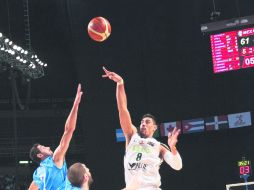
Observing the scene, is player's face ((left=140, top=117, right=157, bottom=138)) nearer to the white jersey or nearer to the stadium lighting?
the white jersey

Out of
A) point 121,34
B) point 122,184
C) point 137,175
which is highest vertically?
point 121,34

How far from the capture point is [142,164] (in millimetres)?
5188

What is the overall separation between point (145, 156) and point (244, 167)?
8900 millimetres

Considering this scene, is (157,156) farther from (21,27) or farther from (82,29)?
(21,27)

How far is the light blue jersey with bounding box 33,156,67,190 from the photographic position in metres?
5.73

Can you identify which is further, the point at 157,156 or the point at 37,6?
the point at 37,6

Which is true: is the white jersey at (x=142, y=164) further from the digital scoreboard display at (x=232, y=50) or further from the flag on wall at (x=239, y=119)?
the flag on wall at (x=239, y=119)

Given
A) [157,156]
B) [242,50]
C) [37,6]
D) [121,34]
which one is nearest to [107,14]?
[121,34]

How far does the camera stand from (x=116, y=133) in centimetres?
1461

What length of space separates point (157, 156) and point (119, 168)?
9464 millimetres

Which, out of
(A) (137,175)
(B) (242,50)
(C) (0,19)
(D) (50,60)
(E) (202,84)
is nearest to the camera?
(A) (137,175)

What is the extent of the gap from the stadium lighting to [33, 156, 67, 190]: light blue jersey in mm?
8488

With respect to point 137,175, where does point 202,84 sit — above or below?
above

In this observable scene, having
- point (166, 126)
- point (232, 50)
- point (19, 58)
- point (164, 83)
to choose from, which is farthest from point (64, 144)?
point (19, 58)
